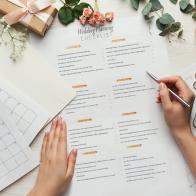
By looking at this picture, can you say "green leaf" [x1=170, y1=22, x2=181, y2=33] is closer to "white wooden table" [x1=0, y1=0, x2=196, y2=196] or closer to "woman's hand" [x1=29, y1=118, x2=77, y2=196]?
"white wooden table" [x1=0, y1=0, x2=196, y2=196]

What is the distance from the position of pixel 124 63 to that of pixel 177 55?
116mm

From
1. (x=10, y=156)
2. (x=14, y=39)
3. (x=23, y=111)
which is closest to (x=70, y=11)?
(x=14, y=39)

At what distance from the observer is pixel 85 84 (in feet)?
3.51

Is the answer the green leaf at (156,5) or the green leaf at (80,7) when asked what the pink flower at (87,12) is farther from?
the green leaf at (156,5)

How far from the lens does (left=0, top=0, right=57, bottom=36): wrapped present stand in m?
1.05

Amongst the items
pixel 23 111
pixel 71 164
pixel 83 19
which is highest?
pixel 83 19

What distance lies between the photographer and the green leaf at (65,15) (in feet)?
3.50

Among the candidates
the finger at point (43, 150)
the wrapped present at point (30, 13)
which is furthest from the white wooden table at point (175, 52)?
the wrapped present at point (30, 13)

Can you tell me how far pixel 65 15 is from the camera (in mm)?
1066

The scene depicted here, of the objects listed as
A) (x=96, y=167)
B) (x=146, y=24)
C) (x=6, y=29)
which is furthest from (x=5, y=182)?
(x=146, y=24)

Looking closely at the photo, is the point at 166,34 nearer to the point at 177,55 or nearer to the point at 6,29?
the point at 177,55

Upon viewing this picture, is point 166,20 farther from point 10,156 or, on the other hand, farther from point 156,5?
point 10,156

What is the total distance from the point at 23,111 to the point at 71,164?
16 centimetres

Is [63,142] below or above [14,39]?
below
